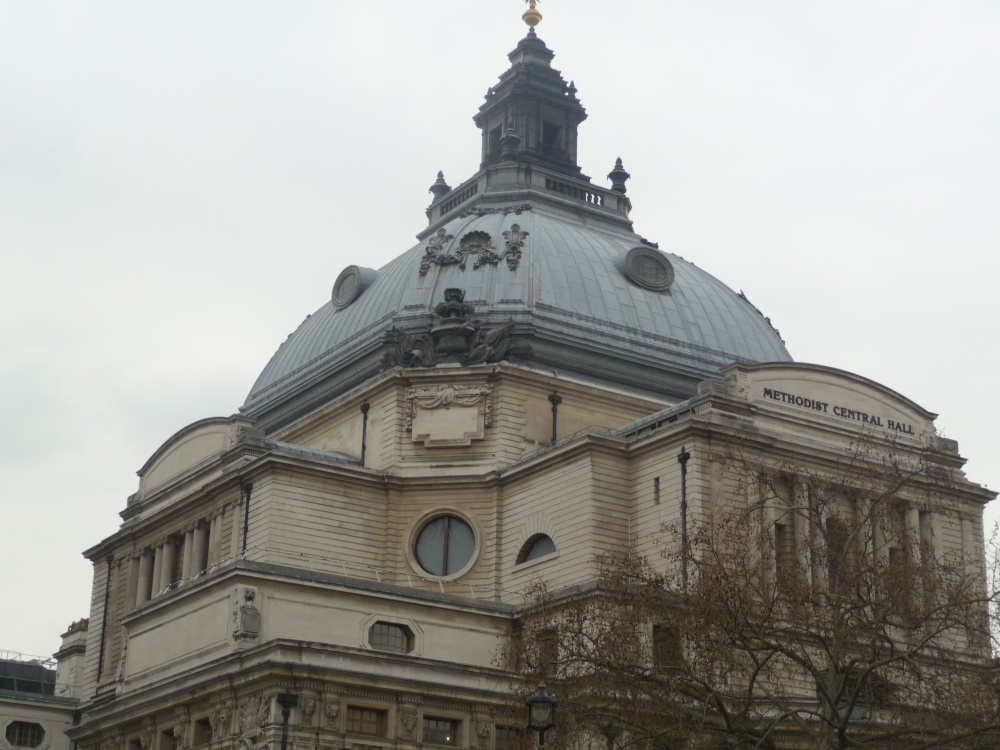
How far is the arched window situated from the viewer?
7300cm

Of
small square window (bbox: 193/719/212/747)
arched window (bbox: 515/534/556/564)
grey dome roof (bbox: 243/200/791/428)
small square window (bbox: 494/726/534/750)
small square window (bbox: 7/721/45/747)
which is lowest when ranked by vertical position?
small square window (bbox: 494/726/534/750)

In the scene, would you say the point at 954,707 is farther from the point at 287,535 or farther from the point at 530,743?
the point at 287,535

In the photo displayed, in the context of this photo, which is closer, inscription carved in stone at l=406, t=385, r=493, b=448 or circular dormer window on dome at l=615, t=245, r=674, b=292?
inscription carved in stone at l=406, t=385, r=493, b=448

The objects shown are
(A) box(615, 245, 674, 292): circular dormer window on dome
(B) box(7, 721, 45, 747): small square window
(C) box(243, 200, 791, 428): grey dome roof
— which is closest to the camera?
(C) box(243, 200, 791, 428): grey dome roof

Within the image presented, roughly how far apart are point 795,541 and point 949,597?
19841mm

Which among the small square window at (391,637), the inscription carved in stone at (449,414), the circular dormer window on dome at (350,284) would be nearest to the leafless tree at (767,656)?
the small square window at (391,637)

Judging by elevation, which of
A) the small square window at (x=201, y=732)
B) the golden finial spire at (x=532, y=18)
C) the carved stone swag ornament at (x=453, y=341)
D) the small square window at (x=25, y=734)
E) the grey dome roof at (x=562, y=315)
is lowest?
the small square window at (x=201, y=732)

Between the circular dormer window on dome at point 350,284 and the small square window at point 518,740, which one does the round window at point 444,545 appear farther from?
the small square window at point 518,740

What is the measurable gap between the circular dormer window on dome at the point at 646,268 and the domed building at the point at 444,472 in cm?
12

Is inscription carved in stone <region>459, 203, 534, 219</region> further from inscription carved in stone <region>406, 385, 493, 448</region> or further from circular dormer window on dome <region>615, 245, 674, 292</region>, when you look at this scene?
inscription carved in stone <region>406, 385, 493, 448</region>

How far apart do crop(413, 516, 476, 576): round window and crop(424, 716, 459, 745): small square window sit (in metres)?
13.3

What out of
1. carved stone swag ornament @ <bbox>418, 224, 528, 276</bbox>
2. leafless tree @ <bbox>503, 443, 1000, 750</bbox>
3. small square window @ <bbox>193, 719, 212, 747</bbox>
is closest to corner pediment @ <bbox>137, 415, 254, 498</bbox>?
carved stone swag ornament @ <bbox>418, 224, 528, 276</bbox>

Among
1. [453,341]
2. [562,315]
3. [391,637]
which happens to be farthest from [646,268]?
[391,637]

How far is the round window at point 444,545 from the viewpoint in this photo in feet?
251
